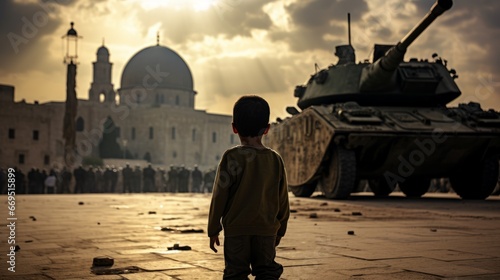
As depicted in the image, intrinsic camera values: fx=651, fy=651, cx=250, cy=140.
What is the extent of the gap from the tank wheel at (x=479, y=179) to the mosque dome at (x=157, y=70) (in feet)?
206

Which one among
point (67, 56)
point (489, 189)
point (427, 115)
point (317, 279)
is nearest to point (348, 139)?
point (427, 115)

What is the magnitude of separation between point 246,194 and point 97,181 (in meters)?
→ 25.6

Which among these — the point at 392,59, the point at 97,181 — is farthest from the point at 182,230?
the point at 97,181

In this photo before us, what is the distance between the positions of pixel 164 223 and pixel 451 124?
7.93 metres

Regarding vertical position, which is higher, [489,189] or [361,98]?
[361,98]

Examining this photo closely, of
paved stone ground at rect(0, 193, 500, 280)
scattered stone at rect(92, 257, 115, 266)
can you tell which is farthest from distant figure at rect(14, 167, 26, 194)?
scattered stone at rect(92, 257, 115, 266)

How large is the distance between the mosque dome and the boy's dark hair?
239 ft

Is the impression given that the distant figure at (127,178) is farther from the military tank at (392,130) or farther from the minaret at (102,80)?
the minaret at (102,80)

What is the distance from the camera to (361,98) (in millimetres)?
15211

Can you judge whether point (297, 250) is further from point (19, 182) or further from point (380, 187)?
point (19, 182)

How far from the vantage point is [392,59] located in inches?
509

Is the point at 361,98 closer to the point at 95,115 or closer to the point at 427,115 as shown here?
the point at 427,115

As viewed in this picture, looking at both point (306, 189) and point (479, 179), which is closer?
point (479, 179)

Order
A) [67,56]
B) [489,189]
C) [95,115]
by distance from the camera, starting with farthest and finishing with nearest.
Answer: [95,115], [67,56], [489,189]
